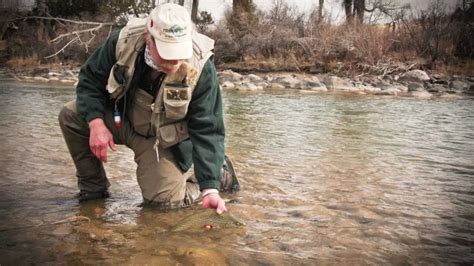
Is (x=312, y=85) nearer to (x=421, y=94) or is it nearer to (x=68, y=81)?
(x=421, y=94)

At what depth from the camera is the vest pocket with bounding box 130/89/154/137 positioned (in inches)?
92.1

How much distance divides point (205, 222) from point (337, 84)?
11311mm

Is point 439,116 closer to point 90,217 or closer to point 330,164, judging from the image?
point 330,164

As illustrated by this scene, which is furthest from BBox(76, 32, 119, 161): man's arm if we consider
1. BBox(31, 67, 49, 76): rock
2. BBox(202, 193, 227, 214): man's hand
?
BBox(31, 67, 49, 76): rock

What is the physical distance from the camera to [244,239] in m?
2.09

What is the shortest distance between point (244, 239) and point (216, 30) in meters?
17.0

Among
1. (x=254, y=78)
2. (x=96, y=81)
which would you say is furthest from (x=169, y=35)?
(x=254, y=78)

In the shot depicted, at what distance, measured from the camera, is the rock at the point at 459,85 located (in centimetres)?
1226

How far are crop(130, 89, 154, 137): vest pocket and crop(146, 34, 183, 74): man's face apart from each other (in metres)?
0.32

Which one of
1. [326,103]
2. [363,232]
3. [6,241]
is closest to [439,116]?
[326,103]

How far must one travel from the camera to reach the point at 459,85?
40.7 ft

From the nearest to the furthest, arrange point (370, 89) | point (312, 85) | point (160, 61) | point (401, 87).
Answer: point (160, 61)
point (370, 89)
point (401, 87)
point (312, 85)

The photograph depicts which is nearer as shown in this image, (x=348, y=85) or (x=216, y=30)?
(x=348, y=85)

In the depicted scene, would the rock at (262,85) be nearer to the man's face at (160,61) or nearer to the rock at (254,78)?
the rock at (254,78)
